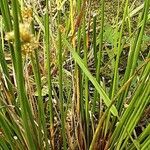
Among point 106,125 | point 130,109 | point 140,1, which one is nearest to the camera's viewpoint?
point 130,109

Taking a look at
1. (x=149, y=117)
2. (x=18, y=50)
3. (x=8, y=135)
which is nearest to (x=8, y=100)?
(x=8, y=135)

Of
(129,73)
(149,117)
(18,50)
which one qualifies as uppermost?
(18,50)

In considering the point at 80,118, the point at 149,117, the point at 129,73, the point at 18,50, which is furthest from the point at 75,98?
the point at 18,50

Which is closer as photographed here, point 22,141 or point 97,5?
point 22,141

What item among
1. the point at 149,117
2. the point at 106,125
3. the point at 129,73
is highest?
the point at 129,73

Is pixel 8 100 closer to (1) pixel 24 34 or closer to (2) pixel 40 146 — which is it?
(2) pixel 40 146

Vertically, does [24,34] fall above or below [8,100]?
above

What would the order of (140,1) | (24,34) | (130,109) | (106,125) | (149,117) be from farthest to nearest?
(140,1)
(149,117)
(106,125)
(130,109)
(24,34)

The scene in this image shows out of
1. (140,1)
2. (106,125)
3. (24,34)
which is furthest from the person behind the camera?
(140,1)

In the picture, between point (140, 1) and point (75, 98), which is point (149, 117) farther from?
point (140, 1)
